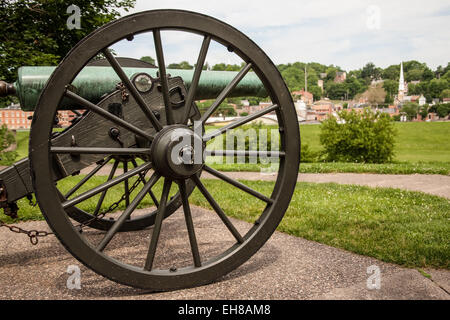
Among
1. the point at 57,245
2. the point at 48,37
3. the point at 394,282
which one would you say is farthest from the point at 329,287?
the point at 48,37

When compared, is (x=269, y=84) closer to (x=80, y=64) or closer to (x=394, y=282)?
(x=80, y=64)

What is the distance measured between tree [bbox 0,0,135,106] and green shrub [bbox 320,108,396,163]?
7.98m

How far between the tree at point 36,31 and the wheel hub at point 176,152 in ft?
23.3

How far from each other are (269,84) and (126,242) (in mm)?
2276

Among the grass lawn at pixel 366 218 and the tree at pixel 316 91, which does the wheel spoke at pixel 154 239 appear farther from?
the tree at pixel 316 91

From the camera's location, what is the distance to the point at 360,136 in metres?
13.4

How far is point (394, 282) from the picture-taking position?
120 inches

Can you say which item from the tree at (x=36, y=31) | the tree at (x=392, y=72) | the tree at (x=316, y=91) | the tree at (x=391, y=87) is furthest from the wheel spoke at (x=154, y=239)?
the tree at (x=392, y=72)

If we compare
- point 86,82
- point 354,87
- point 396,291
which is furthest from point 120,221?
point 354,87

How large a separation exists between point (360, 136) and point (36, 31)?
996 cm

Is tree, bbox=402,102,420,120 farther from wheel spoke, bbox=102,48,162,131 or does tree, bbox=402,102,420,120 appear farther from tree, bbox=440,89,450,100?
wheel spoke, bbox=102,48,162,131

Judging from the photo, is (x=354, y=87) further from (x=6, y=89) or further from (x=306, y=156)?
(x=6, y=89)

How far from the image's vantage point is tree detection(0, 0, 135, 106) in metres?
9.16

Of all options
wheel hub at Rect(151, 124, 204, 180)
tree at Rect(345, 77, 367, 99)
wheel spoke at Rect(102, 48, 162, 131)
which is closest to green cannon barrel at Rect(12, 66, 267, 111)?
wheel spoke at Rect(102, 48, 162, 131)
